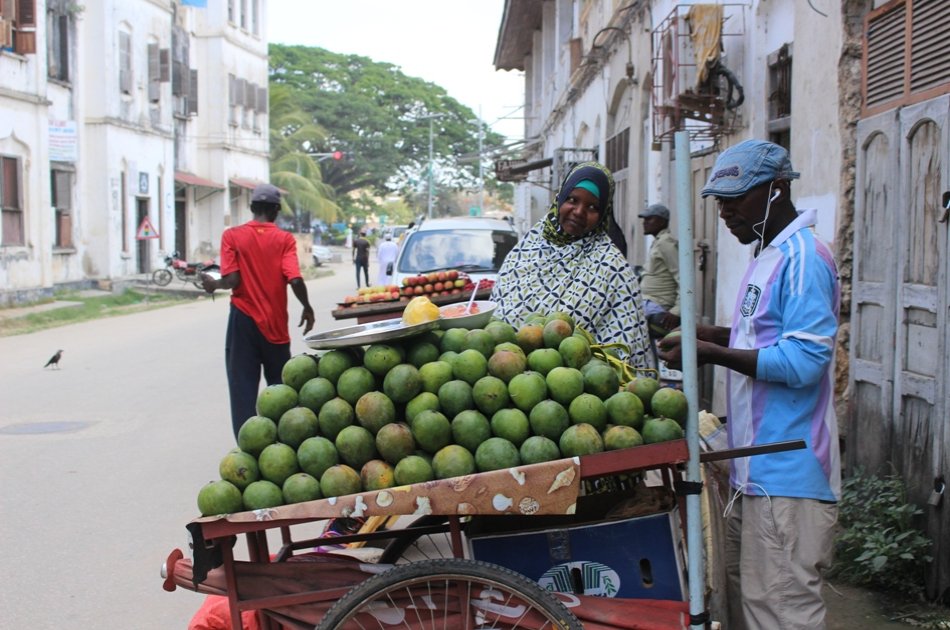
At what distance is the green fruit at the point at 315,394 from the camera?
10.2ft

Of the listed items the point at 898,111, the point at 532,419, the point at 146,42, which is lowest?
the point at 532,419

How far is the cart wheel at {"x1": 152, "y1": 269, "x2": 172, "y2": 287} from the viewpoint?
27125mm

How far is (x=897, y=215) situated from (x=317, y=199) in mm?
40029

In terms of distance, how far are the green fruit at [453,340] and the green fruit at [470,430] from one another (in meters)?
0.35

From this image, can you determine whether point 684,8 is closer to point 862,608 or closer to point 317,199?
point 862,608

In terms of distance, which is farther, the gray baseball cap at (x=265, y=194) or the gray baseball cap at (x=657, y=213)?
the gray baseball cap at (x=657, y=213)

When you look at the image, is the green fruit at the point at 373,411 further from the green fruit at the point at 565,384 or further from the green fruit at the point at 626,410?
the green fruit at the point at 626,410

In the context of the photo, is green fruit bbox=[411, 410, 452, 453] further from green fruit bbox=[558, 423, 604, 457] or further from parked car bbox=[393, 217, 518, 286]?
parked car bbox=[393, 217, 518, 286]

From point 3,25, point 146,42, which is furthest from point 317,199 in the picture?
point 3,25

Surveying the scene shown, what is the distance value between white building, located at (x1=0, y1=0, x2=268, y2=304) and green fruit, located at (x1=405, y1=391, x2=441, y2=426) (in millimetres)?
17710

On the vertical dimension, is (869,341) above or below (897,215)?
below

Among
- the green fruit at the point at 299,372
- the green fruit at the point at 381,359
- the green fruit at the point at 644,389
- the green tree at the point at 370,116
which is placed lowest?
the green fruit at the point at 644,389

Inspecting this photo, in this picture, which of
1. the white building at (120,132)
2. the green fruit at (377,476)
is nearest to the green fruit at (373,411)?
the green fruit at (377,476)

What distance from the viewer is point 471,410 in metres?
3.06
